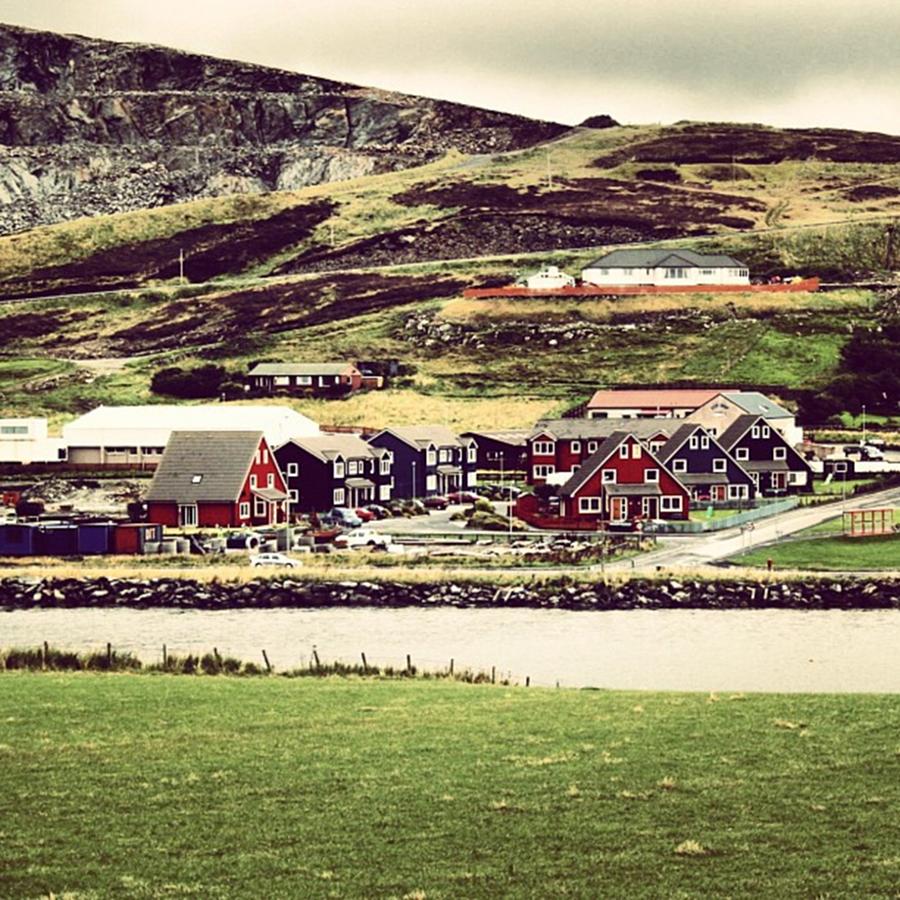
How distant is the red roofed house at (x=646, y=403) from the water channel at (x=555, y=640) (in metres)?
52.8

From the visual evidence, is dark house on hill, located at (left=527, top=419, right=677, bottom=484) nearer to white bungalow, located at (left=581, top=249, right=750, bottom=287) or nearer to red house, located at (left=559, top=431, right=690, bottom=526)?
red house, located at (left=559, top=431, right=690, bottom=526)

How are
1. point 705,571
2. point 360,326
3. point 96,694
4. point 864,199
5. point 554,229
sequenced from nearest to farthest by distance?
point 96,694 → point 705,571 → point 360,326 → point 554,229 → point 864,199

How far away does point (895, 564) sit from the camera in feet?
197

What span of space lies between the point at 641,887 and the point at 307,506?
220 ft

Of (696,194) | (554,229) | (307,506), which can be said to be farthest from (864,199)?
(307,506)

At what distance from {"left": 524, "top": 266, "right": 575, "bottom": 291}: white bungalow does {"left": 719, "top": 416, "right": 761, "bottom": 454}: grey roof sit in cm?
6047

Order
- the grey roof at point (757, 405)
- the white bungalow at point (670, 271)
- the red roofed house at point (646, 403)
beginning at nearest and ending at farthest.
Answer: the grey roof at point (757, 405) → the red roofed house at point (646, 403) → the white bungalow at point (670, 271)

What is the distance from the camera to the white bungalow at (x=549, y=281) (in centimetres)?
15012

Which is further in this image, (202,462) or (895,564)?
(202,462)

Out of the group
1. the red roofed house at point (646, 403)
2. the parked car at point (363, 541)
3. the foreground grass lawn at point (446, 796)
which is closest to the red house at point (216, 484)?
the parked car at point (363, 541)

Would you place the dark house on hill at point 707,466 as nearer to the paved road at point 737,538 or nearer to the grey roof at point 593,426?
the grey roof at point 593,426

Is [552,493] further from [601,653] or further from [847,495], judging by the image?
[601,653]

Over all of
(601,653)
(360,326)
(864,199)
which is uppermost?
(864,199)

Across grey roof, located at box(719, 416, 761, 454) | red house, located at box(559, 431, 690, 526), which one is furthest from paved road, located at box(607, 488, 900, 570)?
grey roof, located at box(719, 416, 761, 454)
